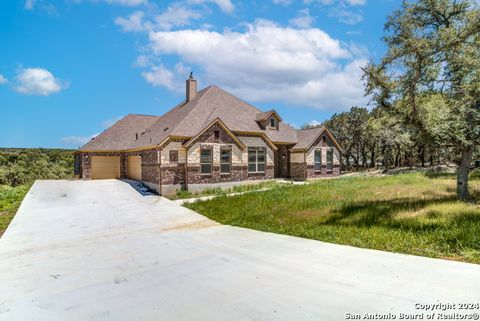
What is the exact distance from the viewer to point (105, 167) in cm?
2845

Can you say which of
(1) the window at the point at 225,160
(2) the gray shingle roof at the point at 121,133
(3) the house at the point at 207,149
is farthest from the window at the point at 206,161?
(2) the gray shingle roof at the point at 121,133

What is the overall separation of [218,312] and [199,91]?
91.0 ft

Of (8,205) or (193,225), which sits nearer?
(193,225)

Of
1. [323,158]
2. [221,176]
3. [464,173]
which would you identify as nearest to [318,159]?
[323,158]

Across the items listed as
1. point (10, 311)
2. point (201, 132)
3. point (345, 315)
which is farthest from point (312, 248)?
point (201, 132)

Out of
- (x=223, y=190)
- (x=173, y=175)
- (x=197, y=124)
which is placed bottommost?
(x=223, y=190)

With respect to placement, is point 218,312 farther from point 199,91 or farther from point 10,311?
point 199,91

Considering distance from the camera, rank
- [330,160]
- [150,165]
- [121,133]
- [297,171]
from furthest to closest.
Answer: [330,160], [121,133], [297,171], [150,165]

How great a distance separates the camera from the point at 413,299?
480 centimetres

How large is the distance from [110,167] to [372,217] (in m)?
24.3

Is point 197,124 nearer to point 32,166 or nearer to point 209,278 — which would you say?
point 209,278

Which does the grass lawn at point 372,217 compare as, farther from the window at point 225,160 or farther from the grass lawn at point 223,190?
the window at point 225,160

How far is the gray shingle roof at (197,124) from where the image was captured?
23.6 m

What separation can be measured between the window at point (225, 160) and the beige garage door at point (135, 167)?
722 centimetres
